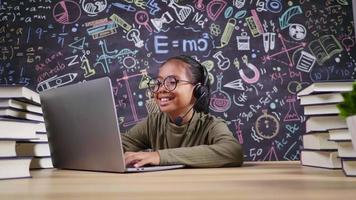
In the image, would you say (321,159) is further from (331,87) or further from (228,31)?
(228,31)

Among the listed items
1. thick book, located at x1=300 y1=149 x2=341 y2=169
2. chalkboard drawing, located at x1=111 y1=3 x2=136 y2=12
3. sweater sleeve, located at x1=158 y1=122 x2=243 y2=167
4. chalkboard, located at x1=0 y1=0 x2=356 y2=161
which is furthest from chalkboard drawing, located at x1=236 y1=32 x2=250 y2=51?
thick book, located at x1=300 y1=149 x2=341 y2=169

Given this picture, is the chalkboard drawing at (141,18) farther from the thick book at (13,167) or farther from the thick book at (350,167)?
the thick book at (350,167)

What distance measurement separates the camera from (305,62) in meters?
2.55

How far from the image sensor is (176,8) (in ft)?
8.47

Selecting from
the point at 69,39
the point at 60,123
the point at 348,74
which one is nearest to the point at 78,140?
the point at 60,123

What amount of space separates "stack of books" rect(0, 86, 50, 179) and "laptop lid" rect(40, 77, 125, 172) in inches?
2.8

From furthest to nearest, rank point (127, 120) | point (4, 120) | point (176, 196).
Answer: point (127, 120) < point (4, 120) < point (176, 196)

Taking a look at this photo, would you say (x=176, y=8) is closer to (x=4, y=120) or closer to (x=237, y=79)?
(x=237, y=79)

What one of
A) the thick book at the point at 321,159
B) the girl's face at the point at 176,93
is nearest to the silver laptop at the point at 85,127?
the thick book at the point at 321,159

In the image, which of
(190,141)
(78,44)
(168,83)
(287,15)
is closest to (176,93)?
(168,83)

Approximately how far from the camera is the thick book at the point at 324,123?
1.08 meters

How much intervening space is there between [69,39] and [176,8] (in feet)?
2.11

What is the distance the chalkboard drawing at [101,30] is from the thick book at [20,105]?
4.27ft

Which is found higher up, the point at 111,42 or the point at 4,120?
the point at 111,42
